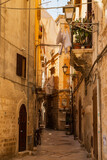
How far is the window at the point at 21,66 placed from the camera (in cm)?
1373

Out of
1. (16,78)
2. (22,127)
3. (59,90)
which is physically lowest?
(22,127)

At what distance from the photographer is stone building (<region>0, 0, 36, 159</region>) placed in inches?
468

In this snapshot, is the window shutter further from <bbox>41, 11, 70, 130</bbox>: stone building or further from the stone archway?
<bbox>41, 11, 70, 130</bbox>: stone building

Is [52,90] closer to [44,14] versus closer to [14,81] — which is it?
[44,14]

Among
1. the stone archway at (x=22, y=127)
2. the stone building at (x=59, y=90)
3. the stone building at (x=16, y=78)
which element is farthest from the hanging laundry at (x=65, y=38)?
the stone building at (x=59, y=90)

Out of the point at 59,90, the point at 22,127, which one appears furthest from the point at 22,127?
the point at 59,90

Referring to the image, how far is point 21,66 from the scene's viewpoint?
1411 cm

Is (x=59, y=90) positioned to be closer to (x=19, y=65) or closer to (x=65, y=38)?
(x=19, y=65)

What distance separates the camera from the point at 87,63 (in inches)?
486

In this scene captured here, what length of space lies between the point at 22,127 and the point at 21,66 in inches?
129

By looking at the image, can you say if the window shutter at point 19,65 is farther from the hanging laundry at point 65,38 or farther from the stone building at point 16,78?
the hanging laundry at point 65,38

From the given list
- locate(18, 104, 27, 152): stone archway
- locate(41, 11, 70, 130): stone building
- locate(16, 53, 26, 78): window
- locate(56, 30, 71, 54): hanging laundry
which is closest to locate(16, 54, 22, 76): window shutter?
locate(16, 53, 26, 78): window

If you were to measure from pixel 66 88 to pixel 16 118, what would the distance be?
2368 cm

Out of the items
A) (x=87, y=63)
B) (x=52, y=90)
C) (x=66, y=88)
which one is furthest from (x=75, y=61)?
(x=52, y=90)
